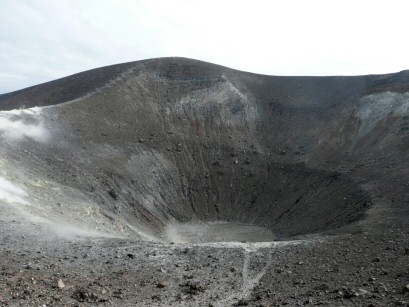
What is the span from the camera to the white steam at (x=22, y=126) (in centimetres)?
3070

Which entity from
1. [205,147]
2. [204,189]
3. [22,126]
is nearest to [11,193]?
[22,126]

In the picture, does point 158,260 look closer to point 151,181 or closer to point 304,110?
point 151,181

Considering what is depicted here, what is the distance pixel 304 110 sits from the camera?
157 feet

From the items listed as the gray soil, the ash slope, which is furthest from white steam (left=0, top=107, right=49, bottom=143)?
the ash slope

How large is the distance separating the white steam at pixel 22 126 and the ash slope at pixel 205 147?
0.31 metres

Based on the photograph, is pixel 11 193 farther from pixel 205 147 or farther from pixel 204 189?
pixel 205 147

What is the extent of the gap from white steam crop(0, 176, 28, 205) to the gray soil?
0.10 m

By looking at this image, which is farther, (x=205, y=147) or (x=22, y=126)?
(x=205, y=147)

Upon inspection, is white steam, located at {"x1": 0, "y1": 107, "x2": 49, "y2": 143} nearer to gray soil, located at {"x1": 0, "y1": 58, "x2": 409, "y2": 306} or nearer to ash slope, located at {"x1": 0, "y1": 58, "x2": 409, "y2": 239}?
gray soil, located at {"x1": 0, "y1": 58, "x2": 409, "y2": 306}

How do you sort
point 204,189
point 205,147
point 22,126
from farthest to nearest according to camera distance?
point 205,147 < point 204,189 < point 22,126

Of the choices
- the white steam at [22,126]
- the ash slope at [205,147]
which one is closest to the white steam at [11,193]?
the ash slope at [205,147]

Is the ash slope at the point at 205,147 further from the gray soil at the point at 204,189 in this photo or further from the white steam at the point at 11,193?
the white steam at the point at 11,193

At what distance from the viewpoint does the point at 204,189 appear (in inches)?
1481

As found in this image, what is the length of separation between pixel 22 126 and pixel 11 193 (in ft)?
38.2
